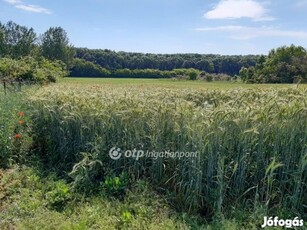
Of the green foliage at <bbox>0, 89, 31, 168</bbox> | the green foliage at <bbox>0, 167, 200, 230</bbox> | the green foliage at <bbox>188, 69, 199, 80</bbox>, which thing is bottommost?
the green foliage at <bbox>0, 167, 200, 230</bbox>

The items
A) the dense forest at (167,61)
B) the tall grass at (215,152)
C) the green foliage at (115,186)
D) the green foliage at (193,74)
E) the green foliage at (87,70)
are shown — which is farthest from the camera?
the dense forest at (167,61)

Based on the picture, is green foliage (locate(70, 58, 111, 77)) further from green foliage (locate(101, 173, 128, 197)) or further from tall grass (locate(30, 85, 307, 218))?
green foliage (locate(101, 173, 128, 197))

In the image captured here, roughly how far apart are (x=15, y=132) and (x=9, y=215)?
2.30 metres

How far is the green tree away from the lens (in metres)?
46.9

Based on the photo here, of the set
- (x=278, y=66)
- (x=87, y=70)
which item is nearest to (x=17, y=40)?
(x=87, y=70)

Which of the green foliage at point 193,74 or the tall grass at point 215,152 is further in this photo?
the green foliage at point 193,74

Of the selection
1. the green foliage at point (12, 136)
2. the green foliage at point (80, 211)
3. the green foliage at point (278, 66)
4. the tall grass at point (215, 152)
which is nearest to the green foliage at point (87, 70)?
the green foliage at point (278, 66)

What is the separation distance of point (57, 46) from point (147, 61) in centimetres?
1695

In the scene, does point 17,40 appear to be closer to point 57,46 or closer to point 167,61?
point 57,46

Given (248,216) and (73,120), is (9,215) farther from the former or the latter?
(248,216)

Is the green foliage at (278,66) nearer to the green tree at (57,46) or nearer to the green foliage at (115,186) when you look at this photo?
the green tree at (57,46)

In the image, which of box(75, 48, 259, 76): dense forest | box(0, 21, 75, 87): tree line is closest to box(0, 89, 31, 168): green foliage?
box(0, 21, 75, 87): tree line

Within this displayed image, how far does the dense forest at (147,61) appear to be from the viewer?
41.4 metres

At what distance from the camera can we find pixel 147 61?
55.2 m
